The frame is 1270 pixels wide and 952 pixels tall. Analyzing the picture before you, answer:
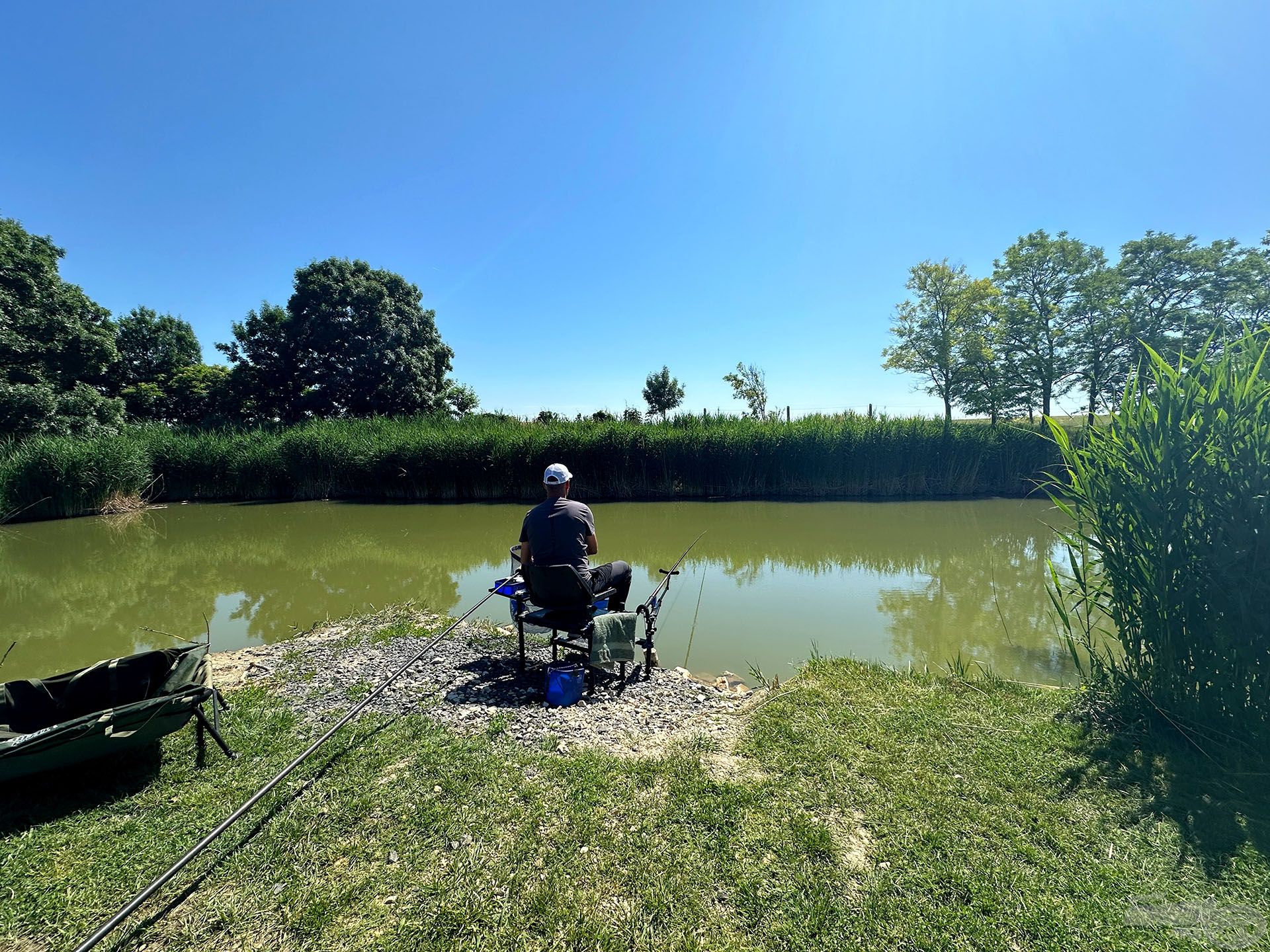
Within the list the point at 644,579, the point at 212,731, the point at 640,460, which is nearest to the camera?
the point at 212,731

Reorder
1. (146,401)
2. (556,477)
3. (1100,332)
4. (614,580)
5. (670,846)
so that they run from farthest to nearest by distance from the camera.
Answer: (146,401)
(1100,332)
(614,580)
(556,477)
(670,846)

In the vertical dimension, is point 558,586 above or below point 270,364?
below

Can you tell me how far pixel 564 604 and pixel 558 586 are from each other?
5.8 inches

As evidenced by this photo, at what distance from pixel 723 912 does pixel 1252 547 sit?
3.16 metres

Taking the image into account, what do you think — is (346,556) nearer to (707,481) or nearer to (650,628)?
(650,628)

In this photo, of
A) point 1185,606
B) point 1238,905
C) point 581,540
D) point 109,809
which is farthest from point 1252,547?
point 109,809

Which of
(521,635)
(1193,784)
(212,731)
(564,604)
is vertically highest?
(564,604)

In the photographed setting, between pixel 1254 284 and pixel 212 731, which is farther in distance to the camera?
pixel 1254 284

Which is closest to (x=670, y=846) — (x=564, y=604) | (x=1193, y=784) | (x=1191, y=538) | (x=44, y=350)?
(x=564, y=604)

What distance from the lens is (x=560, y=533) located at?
3639 mm

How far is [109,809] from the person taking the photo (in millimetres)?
2354

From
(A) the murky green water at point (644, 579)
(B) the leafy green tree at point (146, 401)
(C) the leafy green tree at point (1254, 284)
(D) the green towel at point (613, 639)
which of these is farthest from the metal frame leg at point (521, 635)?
(B) the leafy green tree at point (146, 401)

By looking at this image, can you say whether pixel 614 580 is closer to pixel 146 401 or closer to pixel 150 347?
pixel 146 401

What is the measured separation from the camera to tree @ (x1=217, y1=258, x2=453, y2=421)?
24828 millimetres
